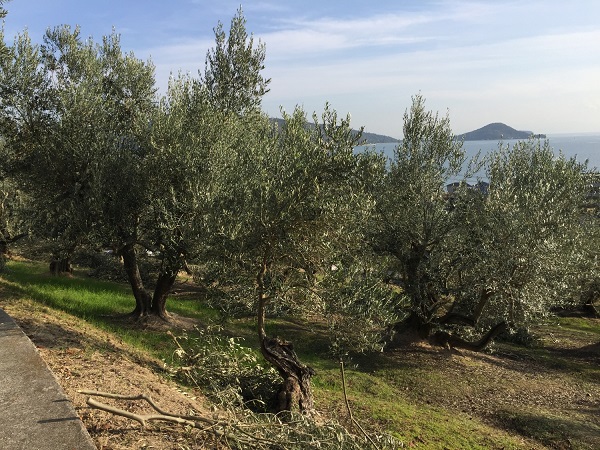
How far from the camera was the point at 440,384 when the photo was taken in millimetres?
18828

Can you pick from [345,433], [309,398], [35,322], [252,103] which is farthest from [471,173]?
[35,322]

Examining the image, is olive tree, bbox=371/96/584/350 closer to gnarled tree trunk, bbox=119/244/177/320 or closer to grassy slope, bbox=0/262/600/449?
grassy slope, bbox=0/262/600/449

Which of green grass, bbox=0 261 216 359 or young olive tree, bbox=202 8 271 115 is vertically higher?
young olive tree, bbox=202 8 271 115

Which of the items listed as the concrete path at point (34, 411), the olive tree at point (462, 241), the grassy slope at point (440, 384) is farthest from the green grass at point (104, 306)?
the olive tree at point (462, 241)

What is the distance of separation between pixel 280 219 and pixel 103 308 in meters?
13.8

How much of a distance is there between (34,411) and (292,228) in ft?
23.1

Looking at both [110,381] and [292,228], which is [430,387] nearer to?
[292,228]

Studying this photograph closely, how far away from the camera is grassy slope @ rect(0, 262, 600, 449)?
45.0ft

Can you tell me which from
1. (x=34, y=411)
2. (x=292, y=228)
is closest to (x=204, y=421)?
(x=34, y=411)

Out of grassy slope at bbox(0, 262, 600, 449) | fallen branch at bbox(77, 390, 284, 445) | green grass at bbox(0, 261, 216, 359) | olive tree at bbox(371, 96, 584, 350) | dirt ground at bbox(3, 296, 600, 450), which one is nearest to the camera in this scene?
fallen branch at bbox(77, 390, 284, 445)

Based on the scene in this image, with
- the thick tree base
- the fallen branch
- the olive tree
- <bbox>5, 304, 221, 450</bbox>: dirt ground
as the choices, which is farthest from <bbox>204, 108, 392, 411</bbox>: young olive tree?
the olive tree

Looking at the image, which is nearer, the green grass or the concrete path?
the concrete path

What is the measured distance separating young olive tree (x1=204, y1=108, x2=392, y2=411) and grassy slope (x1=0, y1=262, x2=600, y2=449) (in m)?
2.86

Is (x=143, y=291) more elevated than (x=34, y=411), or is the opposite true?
(x=34, y=411)
